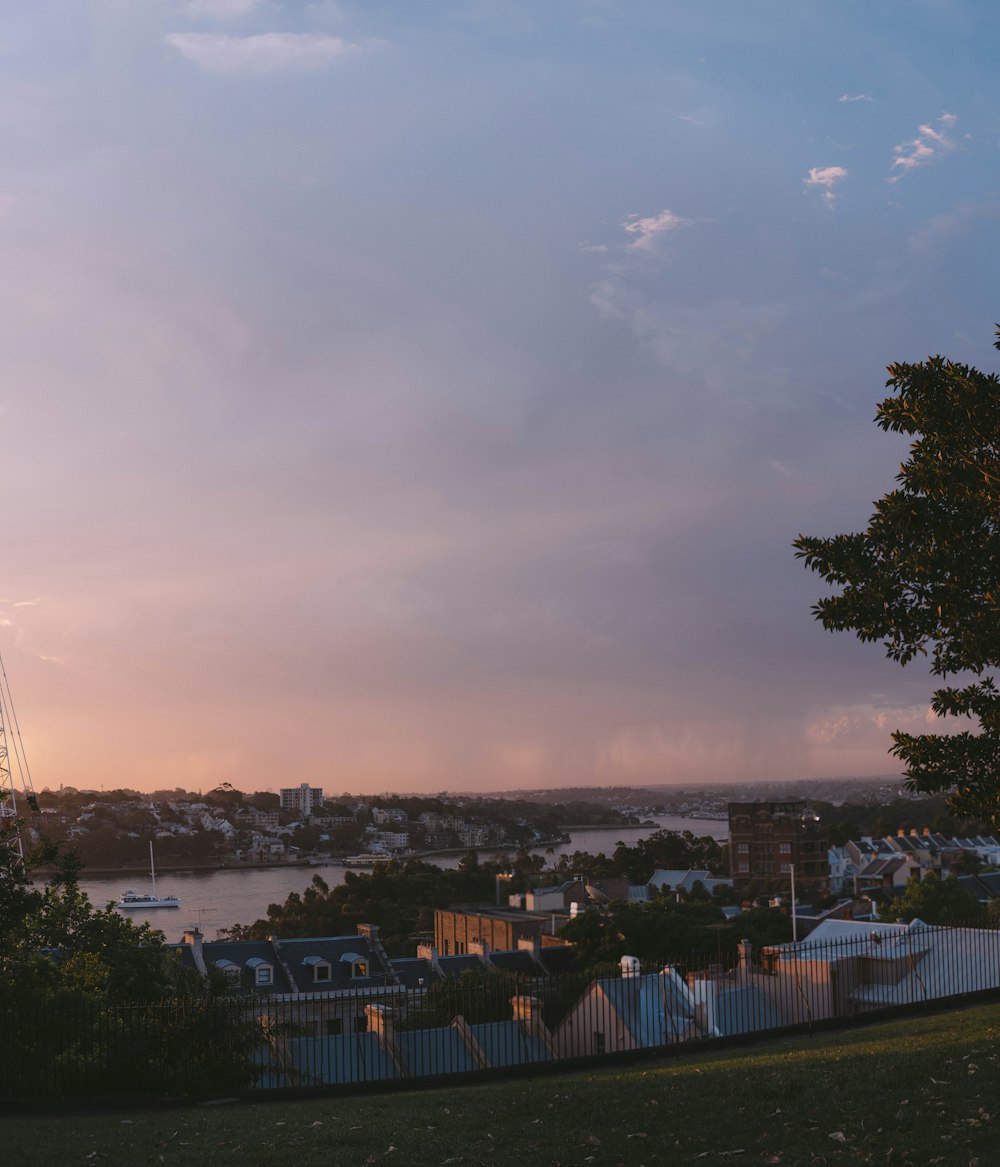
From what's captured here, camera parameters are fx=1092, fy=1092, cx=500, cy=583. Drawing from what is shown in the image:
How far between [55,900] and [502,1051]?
8.96 m

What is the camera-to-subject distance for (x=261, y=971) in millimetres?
41406

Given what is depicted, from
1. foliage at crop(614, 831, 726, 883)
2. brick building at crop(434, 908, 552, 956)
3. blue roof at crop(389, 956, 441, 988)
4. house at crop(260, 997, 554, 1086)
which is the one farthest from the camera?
foliage at crop(614, 831, 726, 883)

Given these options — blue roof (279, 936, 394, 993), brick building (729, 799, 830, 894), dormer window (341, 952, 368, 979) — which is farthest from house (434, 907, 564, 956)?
brick building (729, 799, 830, 894)

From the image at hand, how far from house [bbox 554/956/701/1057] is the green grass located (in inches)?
351

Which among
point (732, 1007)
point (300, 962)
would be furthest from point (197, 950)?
point (732, 1007)

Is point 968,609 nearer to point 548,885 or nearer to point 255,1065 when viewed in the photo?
point 255,1065

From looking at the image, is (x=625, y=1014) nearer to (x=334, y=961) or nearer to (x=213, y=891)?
(x=334, y=961)

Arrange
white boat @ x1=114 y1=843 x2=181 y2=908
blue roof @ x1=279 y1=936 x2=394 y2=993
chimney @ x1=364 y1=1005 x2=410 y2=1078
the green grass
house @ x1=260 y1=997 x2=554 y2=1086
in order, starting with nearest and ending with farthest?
1. the green grass
2. house @ x1=260 y1=997 x2=554 y2=1086
3. chimney @ x1=364 y1=1005 x2=410 y2=1078
4. blue roof @ x1=279 y1=936 x2=394 y2=993
5. white boat @ x1=114 y1=843 x2=181 y2=908

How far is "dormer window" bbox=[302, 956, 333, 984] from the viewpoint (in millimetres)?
41688

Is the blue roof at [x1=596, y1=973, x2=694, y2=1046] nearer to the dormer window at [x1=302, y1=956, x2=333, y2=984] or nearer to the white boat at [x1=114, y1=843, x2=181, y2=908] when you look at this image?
the dormer window at [x1=302, y1=956, x2=333, y2=984]

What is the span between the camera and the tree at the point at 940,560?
10.4m

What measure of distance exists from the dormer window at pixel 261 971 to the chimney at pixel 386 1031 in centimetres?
2178

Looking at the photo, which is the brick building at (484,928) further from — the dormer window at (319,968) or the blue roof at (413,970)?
the dormer window at (319,968)

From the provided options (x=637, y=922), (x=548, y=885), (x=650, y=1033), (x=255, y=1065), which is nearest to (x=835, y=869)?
(x=548, y=885)
